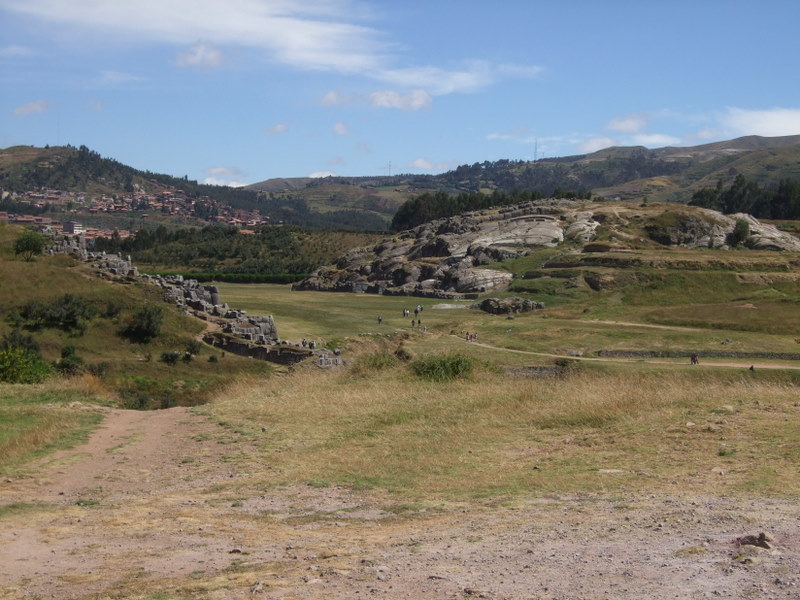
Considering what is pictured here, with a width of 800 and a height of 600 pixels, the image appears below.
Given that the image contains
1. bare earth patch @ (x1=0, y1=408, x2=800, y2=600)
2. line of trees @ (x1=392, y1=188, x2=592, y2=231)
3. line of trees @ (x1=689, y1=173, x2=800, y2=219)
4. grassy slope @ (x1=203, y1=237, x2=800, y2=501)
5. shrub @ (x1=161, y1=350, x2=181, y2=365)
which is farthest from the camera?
line of trees @ (x1=392, y1=188, x2=592, y2=231)

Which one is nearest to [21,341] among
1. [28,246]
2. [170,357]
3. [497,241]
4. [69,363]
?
[69,363]

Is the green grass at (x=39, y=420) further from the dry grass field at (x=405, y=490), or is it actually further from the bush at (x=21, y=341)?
the bush at (x=21, y=341)

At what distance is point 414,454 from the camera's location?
48.1 ft

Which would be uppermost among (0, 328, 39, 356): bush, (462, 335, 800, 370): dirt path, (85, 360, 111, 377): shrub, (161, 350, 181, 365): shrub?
(0, 328, 39, 356): bush

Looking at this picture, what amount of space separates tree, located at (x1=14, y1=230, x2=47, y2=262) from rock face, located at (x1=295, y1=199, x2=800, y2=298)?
48.9 m

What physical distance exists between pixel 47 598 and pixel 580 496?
670cm

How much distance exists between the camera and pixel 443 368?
942 inches

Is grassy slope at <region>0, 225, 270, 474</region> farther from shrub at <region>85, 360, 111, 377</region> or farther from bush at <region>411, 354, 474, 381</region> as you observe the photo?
bush at <region>411, 354, 474, 381</region>

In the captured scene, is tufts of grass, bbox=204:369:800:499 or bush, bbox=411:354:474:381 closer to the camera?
tufts of grass, bbox=204:369:800:499

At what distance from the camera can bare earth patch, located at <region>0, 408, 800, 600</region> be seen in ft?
22.7

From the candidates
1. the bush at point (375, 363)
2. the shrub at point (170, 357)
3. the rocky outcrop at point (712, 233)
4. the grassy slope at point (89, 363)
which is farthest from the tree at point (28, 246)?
the rocky outcrop at point (712, 233)

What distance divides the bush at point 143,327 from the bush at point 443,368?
2508cm

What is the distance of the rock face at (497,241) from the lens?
101 meters

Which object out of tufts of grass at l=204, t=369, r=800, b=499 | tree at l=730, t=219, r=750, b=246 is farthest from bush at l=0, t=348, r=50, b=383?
tree at l=730, t=219, r=750, b=246
